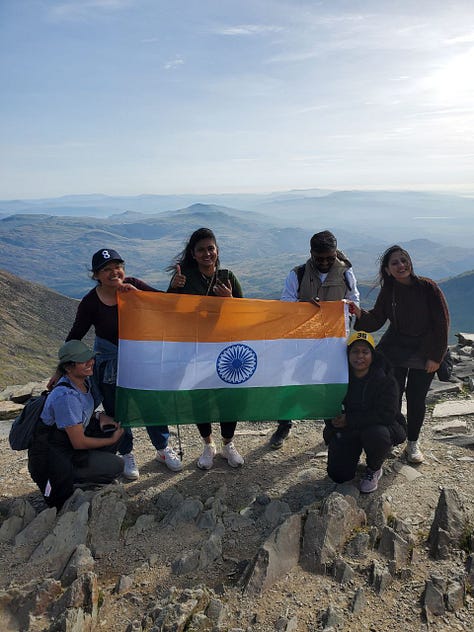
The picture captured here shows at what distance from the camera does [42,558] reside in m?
6.84

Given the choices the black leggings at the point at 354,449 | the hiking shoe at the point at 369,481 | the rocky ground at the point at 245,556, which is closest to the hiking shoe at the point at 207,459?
the rocky ground at the point at 245,556

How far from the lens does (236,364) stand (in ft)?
29.0

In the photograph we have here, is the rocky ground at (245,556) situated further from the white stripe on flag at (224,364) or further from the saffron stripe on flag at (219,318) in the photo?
the saffron stripe on flag at (219,318)

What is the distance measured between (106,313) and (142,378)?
142 centimetres

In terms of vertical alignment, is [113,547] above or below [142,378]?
below

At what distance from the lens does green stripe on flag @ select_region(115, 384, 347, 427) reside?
332 inches

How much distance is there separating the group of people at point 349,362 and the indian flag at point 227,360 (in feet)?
0.85

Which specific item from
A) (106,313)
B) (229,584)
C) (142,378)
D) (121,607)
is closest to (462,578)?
(229,584)

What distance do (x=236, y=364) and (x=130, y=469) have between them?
10.6 feet

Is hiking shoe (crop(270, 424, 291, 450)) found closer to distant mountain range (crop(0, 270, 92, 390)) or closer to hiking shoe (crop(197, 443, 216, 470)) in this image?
hiking shoe (crop(197, 443, 216, 470))

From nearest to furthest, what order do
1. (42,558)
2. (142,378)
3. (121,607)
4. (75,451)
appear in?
(121,607) < (42,558) < (75,451) < (142,378)

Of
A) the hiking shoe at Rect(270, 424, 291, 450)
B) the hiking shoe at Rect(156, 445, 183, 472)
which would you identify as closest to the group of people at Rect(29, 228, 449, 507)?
the hiking shoe at Rect(156, 445, 183, 472)

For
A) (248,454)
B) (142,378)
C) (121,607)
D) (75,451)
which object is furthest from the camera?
(248,454)

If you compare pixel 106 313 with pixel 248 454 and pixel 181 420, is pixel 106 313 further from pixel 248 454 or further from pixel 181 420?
pixel 248 454
